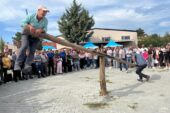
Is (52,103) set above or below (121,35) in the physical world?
below

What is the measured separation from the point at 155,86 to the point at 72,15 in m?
34.1

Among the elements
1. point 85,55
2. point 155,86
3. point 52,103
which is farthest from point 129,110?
point 85,55

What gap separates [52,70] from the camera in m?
19.2

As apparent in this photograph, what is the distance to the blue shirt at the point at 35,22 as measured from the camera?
7031 mm

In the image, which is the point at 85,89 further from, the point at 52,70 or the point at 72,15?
the point at 72,15

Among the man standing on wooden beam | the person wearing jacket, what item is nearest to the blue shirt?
the man standing on wooden beam

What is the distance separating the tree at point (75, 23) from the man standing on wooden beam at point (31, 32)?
38.0 metres

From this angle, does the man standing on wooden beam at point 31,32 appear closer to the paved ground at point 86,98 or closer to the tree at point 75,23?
the paved ground at point 86,98

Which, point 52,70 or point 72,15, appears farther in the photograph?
point 72,15

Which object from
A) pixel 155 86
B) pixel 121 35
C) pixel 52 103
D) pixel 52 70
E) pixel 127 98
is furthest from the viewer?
pixel 121 35

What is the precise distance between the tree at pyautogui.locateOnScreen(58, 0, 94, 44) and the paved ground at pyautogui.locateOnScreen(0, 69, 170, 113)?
31123 millimetres

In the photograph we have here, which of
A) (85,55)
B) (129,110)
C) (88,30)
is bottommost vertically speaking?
(129,110)

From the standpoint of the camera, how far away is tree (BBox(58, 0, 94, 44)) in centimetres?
4575

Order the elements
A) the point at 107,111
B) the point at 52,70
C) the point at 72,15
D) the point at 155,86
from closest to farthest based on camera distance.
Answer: the point at 107,111, the point at 155,86, the point at 52,70, the point at 72,15
